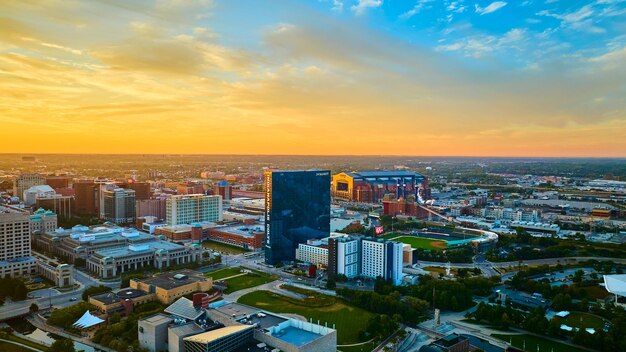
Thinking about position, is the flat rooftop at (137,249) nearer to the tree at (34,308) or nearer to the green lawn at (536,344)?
the tree at (34,308)

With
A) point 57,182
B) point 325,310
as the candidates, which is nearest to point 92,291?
point 325,310

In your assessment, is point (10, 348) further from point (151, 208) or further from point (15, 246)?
point (151, 208)

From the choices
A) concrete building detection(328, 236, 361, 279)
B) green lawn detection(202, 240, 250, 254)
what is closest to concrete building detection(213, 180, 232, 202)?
green lawn detection(202, 240, 250, 254)

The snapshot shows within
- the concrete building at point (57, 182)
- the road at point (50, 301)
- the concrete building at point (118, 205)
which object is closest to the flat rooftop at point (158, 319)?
the road at point (50, 301)

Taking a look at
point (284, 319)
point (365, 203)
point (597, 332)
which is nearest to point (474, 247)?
point (597, 332)

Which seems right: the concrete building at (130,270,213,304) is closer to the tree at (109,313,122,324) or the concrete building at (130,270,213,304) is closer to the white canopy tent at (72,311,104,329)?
the tree at (109,313,122,324)

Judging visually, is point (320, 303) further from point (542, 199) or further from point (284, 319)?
point (542, 199)

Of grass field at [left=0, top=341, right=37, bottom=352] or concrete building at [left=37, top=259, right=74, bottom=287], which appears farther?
concrete building at [left=37, top=259, right=74, bottom=287]
